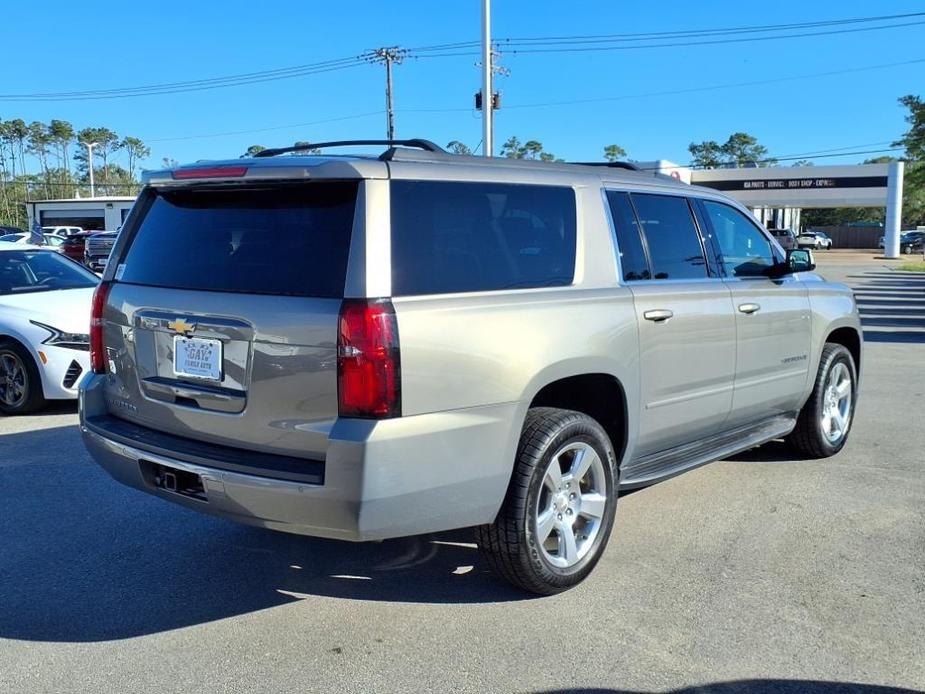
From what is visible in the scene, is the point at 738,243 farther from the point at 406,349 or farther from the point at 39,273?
the point at 39,273

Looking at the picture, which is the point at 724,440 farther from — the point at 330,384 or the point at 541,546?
the point at 330,384

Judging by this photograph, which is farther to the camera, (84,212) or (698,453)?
(84,212)

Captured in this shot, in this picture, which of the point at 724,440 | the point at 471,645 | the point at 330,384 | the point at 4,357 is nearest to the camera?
the point at 330,384

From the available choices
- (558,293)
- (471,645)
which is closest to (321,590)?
(471,645)

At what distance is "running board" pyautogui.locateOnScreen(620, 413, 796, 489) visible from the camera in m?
4.56

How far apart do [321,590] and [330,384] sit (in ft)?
4.36

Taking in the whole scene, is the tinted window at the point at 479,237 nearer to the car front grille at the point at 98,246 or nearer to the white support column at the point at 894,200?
the car front grille at the point at 98,246

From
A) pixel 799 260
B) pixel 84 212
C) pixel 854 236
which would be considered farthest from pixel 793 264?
pixel 854 236

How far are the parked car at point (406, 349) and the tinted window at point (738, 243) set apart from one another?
1.83 ft

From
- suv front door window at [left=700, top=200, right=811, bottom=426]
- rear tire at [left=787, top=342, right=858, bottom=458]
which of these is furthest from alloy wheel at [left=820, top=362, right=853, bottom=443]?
suv front door window at [left=700, top=200, right=811, bottom=426]

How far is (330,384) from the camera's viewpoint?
3275 millimetres

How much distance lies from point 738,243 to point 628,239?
4.47ft

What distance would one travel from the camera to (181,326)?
368 centimetres

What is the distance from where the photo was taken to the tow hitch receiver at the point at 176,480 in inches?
143
